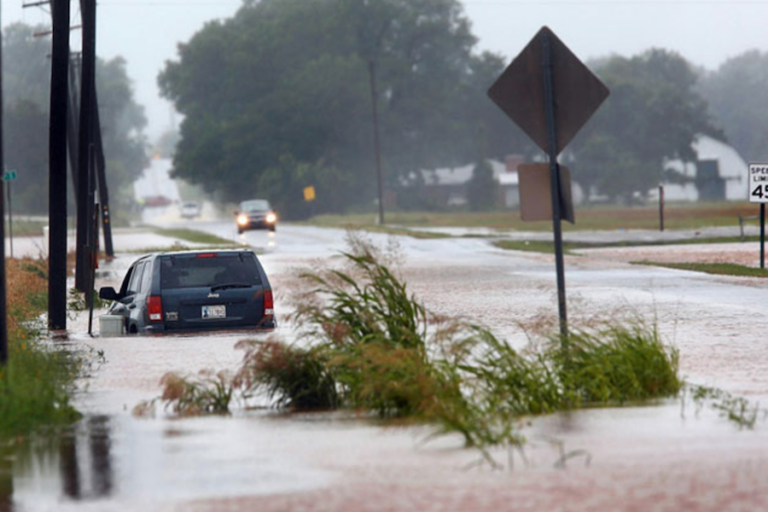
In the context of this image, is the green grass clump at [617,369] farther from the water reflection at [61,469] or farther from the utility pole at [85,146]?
the utility pole at [85,146]

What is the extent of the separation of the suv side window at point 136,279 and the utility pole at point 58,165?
112 cm

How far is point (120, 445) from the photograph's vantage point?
405 inches

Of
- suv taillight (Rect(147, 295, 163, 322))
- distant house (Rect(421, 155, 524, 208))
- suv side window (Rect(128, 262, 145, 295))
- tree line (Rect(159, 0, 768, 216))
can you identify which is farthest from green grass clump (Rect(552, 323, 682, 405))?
distant house (Rect(421, 155, 524, 208))

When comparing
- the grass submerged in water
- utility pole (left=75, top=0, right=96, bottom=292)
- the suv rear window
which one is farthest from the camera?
utility pole (left=75, top=0, right=96, bottom=292)

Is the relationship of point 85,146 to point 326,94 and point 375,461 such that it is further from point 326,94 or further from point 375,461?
point 326,94

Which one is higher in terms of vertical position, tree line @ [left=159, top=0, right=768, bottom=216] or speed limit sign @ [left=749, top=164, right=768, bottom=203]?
tree line @ [left=159, top=0, right=768, bottom=216]

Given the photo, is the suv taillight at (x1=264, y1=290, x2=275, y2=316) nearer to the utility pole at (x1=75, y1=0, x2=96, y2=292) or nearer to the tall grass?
the tall grass

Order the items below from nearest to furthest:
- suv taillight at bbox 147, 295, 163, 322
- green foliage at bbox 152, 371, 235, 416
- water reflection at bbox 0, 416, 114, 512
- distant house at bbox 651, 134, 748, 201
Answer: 1. water reflection at bbox 0, 416, 114, 512
2. green foliage at bbox 152, 371, 235, 416
3. suv taillight at bbox 147, 295, 163, 322
4. distant house at bbox 651, 134, 748, 201

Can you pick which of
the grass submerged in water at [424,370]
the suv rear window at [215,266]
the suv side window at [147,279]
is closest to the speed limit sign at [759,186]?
the suv rear window at [215,266]

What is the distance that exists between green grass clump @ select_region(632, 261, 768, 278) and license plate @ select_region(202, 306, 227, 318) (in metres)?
14.6

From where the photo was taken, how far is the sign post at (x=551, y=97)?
1270 centimetres

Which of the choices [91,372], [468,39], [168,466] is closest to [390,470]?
[168,466]

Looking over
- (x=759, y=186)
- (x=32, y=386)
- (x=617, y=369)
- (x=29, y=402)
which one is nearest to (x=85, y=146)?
(x=759, y=186)

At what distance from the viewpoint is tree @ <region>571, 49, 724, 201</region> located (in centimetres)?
13488
